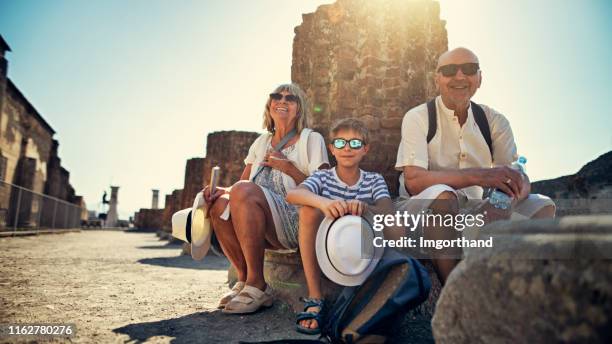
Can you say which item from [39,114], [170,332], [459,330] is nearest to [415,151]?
[459,330]

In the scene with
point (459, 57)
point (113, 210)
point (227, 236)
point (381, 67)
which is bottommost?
point (227, 236)

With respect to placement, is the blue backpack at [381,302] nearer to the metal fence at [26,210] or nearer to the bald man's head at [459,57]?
the bald man's head at [459,57]

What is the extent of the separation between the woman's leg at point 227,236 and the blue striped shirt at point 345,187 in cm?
76

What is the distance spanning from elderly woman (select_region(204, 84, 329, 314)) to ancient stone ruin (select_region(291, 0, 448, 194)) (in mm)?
705

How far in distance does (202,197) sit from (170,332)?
972 mm

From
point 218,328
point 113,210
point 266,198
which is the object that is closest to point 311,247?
point 266,198

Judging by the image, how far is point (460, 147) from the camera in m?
2.70

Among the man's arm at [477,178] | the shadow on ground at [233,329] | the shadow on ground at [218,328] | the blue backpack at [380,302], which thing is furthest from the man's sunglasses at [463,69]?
the shadow on ground at [218,328]

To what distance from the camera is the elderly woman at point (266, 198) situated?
2.62 m

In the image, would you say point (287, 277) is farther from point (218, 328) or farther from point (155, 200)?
point (155, 200)

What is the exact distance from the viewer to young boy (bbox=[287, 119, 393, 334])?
6.72ft

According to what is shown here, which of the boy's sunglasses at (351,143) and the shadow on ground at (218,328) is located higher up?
the boy's sunglasses at (351,143)

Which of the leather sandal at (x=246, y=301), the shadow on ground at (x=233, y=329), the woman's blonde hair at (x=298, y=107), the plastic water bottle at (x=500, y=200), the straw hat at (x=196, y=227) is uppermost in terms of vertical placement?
the woman's blonde hair at (x=298, y=107)

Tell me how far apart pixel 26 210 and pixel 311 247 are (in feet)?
46.1
